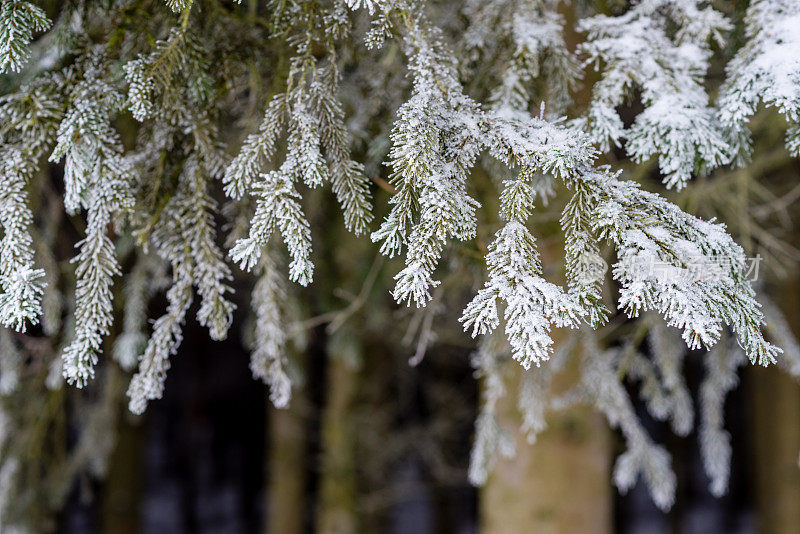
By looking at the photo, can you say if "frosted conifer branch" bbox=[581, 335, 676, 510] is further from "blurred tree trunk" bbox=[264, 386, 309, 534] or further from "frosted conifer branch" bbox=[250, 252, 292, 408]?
"blurred tree trunk" bbox=[264, 386, 309, 534]

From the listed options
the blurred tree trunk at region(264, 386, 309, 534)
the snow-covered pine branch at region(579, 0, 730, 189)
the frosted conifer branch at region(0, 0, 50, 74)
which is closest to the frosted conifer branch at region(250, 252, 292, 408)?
the frosted conifer branch at region(0, 0, 50, 74)

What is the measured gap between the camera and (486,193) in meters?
2.60

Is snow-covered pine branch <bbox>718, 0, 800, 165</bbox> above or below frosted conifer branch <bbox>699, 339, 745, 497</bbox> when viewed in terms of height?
above

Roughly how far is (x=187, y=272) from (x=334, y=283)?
6.99 feet

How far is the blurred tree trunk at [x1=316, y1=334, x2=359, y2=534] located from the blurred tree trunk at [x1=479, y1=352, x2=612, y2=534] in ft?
7.73

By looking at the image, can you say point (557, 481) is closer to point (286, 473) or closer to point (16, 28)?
point (16, 28)

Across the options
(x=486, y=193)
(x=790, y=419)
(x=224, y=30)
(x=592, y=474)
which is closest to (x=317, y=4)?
(x=224, y=30)

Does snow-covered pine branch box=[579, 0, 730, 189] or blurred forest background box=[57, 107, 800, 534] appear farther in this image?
blurred forest background box=[57, 107, 800, 534]

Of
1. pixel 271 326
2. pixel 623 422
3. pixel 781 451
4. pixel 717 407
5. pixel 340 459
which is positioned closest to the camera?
pixel 271 326

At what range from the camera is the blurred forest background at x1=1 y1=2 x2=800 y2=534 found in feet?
8.08

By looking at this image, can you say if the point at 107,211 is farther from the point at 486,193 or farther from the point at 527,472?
the point at 527,472

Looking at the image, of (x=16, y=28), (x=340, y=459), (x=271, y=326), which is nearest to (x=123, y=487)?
(x=340, y=459)

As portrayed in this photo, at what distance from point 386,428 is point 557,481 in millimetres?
3291

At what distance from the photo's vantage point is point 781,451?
14.5 ft
